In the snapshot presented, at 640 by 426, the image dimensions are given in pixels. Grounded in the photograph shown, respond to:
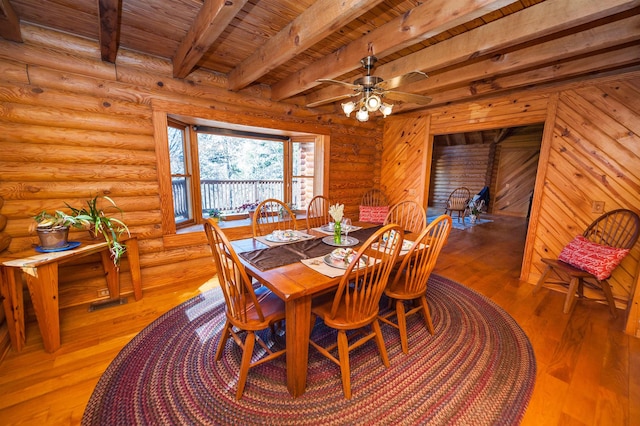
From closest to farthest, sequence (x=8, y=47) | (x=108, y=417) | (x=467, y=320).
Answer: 1. (x=108, y=417)
2. (x=8, y=47)
3. (x=467, y=320)

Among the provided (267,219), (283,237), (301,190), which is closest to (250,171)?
(301,190)

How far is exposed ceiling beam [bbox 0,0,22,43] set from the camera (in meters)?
1.64

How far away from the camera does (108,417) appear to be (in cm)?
Answer: 137

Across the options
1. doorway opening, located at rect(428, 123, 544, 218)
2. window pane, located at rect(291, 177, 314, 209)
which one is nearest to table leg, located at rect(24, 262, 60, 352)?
window pane, located at rect(291, 177, 314, 209)

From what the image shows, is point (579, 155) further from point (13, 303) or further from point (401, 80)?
point (13, 303)

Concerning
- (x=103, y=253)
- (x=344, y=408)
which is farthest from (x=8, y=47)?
(x=344, y=408)

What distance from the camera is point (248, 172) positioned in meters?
4.39

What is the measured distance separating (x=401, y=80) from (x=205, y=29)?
147cm

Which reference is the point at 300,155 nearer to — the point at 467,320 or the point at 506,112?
the point at 506,112

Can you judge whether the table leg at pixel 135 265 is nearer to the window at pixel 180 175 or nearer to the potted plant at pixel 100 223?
the potted plant at pixel 100 223

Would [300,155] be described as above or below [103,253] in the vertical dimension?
above

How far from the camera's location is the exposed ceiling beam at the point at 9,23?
1640 millimetres

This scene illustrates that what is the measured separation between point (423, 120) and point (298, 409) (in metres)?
4.24

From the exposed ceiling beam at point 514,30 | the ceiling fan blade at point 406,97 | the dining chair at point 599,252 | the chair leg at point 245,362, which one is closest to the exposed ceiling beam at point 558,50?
the exposed ceiling beam at point 514,30
